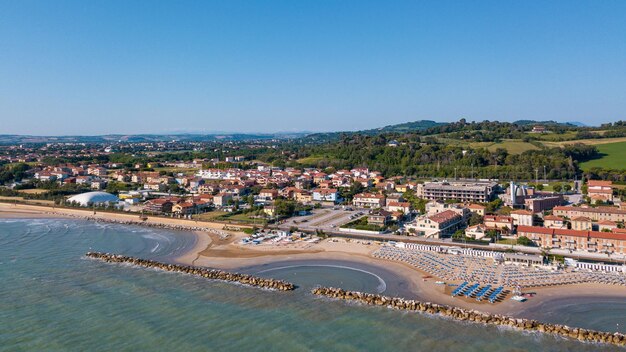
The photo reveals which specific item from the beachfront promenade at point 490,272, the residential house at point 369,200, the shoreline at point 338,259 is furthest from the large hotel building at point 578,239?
the residential house at point 369,200

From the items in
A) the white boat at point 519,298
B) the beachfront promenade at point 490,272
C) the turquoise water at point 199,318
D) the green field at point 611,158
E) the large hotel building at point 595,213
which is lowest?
the turquoise water at point 199,318

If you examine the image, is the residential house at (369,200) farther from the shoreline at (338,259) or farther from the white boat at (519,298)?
the white boat at (519,298)

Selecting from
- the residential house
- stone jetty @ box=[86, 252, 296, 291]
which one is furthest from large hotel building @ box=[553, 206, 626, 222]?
stone jetty @ box=[86, 252, 296, 291]

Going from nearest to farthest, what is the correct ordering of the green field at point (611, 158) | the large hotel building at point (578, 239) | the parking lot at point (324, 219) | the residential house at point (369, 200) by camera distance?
the large hotel building at point (578, 239) < the parking lot at point (324, 219) < the residential house at point (369, 200) < the green field at point (611, 158)

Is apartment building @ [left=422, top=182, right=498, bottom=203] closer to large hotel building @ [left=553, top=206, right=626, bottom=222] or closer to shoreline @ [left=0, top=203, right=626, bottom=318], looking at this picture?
large hotel building @ [left=553, top=206, right=626, bottom=222]

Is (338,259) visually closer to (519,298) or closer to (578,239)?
(519,298)

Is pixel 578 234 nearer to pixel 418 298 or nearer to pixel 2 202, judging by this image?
pixel 418 298

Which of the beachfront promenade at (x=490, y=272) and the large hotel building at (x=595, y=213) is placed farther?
the large hotel building at (x=595, y=213)
